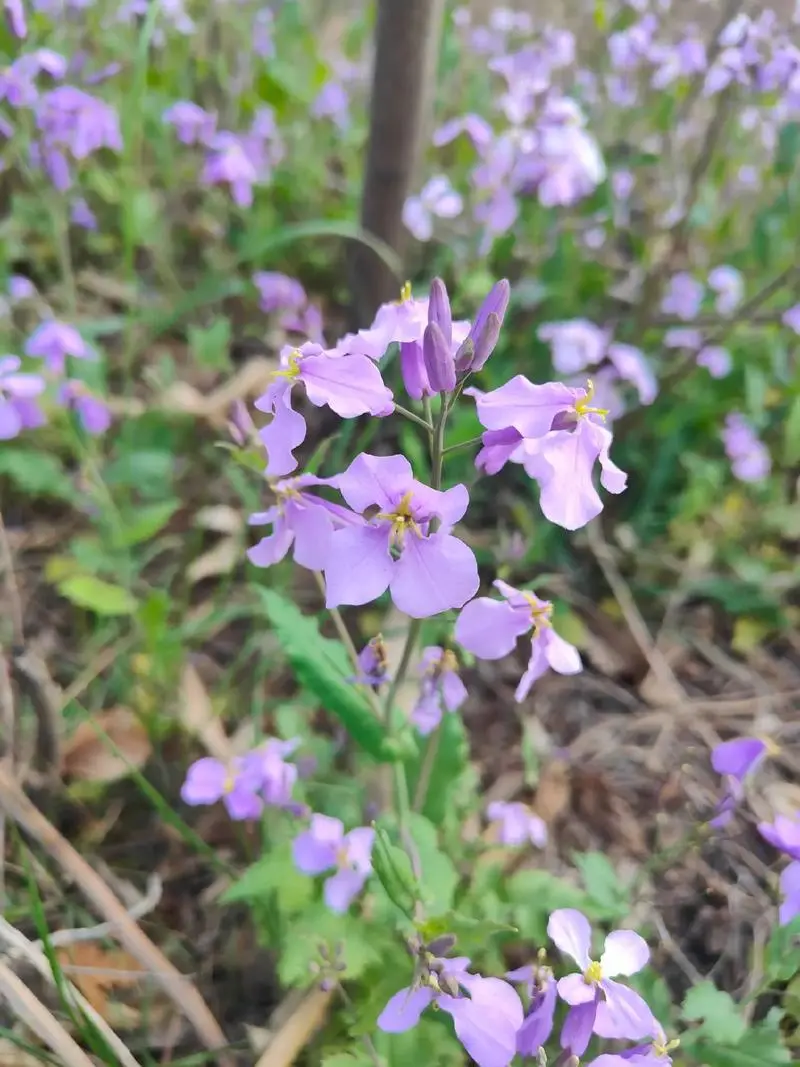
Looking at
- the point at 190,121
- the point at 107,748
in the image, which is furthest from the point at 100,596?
the point at 190,121

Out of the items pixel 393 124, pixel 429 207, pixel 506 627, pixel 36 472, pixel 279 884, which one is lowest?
pixel 279 884

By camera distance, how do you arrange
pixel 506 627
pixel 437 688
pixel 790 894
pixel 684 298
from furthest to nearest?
1. pixel 684 298
2. pixel 437 688
3. pixel 790 894
4. pixel 506 627

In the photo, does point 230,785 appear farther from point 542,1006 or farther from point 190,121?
point 190,121

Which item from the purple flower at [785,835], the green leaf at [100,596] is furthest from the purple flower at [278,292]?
the purple flower at [785,835]

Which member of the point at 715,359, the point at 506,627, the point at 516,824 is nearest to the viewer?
the point at 506,627

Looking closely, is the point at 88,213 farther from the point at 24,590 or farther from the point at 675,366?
the point at 675,366

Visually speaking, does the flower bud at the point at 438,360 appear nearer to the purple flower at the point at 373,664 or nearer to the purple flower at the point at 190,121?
the purple flower at the point at 373,664

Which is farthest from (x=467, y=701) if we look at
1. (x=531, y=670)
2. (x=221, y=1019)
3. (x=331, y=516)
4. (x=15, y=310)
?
(x=15, y=310)
